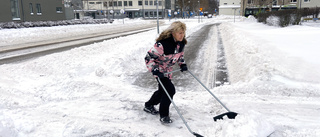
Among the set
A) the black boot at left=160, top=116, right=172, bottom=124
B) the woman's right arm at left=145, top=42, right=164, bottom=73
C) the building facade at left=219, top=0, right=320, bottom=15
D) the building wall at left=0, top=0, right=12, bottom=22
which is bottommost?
the black boot at left=160, top=116, right=172, bottom=124

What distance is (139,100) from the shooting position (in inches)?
203

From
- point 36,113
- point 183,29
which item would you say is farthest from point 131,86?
point 183,29

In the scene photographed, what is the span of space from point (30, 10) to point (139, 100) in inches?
1395

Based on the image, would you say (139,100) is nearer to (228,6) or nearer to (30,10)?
(30,10)

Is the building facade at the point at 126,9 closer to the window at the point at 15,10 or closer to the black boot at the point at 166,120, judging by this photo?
the window at the point at 15,10

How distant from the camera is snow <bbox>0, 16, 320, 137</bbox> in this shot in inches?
143

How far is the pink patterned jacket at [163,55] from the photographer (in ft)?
12.3

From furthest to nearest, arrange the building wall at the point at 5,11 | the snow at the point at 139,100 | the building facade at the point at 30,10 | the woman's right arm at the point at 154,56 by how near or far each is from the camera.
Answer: the building facade at the point at 30,10
the building wall at the point at 5,11
the woman's right arm at the point at 154,56
the snow at the point at 139,100

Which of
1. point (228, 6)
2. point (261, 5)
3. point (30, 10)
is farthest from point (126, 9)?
point (30, 10)

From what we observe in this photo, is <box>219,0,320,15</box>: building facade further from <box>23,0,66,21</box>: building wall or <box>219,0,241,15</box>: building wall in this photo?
<box>23,0,66,21</box>: building wall

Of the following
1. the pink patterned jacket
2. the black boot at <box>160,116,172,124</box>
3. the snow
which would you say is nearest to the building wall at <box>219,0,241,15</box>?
the snow

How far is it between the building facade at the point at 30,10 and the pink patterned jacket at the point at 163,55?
Answer: 32.4 metres

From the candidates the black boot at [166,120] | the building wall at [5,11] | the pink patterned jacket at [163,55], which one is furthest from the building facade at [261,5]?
the black boot at [166,120]

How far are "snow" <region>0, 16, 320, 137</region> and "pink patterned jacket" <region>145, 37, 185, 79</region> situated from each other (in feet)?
3.17
